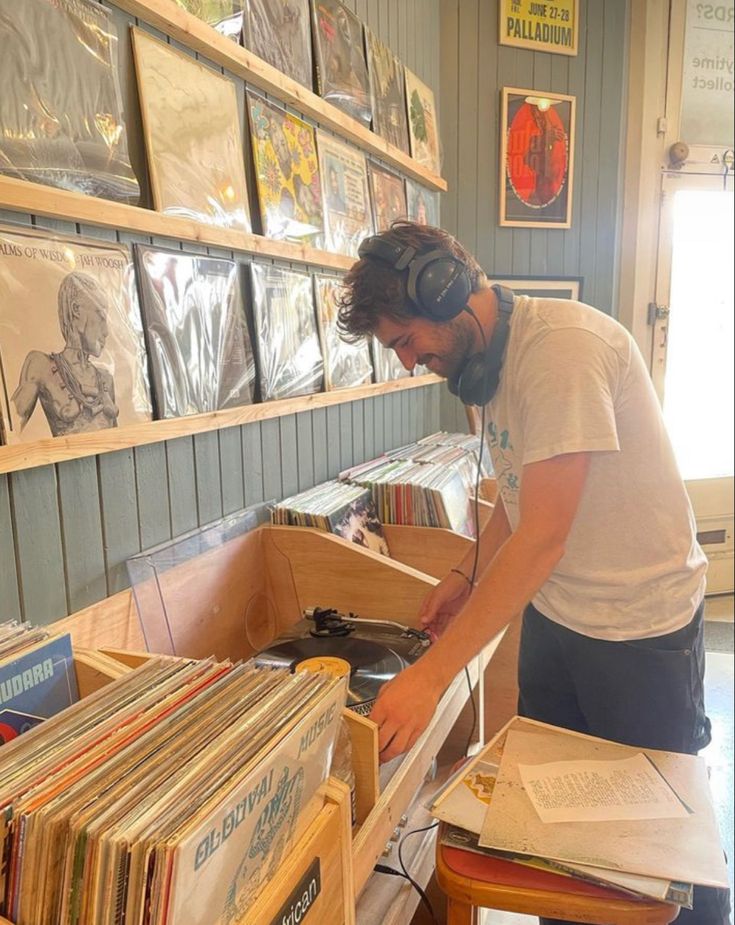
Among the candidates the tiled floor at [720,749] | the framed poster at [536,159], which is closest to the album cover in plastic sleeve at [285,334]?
the tiled floor at [720,749]

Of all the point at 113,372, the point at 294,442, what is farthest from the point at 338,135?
the point at 113,372

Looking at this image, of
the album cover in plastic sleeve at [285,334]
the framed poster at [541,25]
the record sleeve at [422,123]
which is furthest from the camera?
the framed poster at [541,25]

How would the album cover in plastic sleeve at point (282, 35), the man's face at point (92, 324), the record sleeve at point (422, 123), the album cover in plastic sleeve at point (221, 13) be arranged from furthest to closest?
the record sleeve at point (422, 123) → the album cover in plastic sleeve at point (282, 35) → the album cover in plastic sleeve at point (221, 13) → the man's face at point (92, 324)

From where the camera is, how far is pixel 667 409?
3805 millimetres

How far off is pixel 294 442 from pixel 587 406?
100 centimetres

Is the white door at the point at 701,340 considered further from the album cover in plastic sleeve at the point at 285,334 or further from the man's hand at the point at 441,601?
the man's hand at the point at 441,601

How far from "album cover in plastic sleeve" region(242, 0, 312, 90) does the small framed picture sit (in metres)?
1.68

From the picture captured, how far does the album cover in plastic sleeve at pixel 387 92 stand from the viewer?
7.07ft

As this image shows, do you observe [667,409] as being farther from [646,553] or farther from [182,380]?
[182,380]

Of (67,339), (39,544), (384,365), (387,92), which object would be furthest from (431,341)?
(387,92)

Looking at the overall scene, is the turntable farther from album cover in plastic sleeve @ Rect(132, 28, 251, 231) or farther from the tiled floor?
album cover in plastic sleeve @ Rect(132, 28, 251, 231)

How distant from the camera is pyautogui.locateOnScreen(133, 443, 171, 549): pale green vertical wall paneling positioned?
51.3 inches

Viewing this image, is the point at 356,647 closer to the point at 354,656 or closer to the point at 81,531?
the point at 354,656

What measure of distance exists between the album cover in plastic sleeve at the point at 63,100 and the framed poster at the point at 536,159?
7.78 ft
